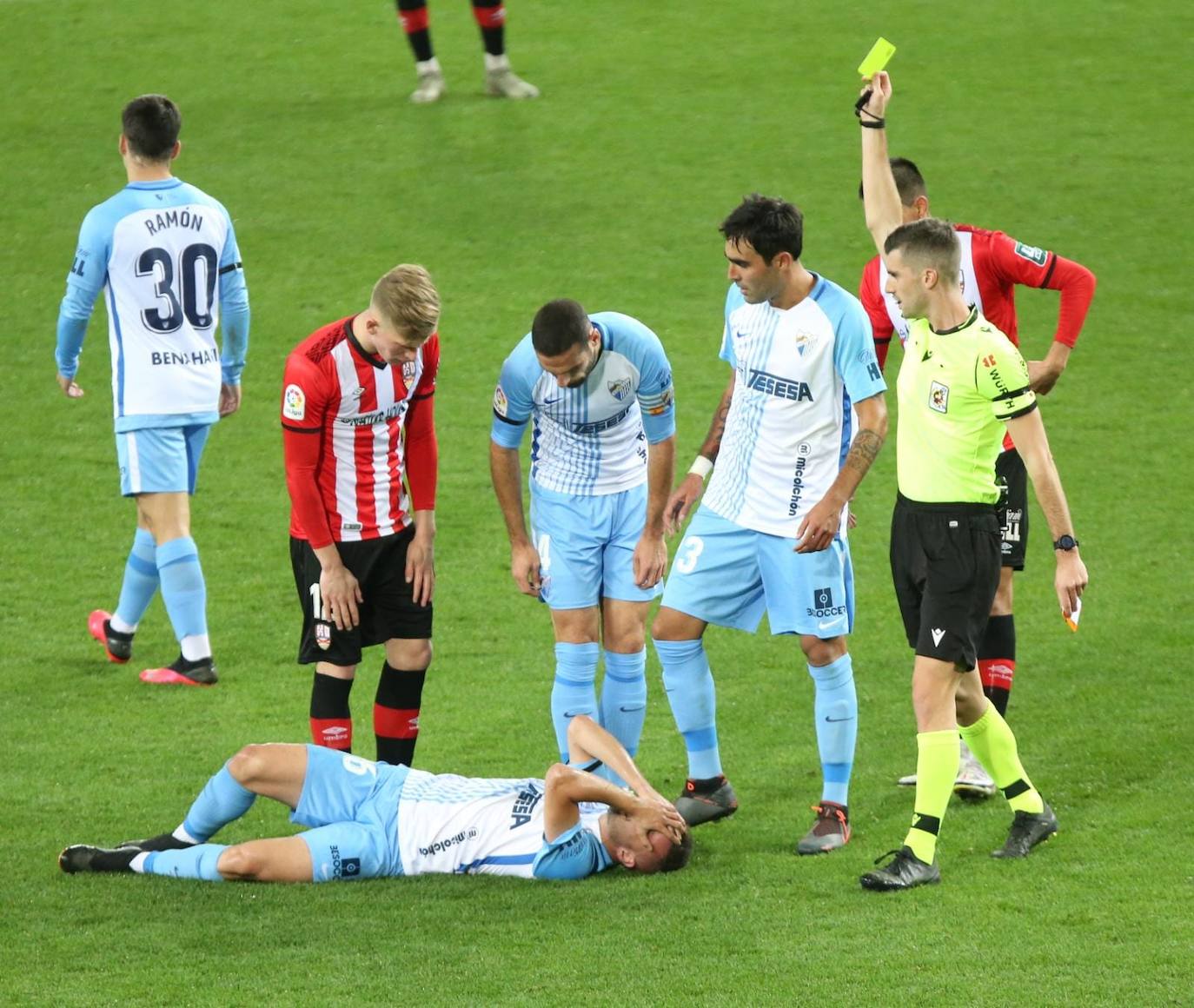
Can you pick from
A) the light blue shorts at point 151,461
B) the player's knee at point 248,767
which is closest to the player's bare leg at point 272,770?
the player's knee at point 248,767

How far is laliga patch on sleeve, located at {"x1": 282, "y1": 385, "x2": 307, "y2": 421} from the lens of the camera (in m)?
5.66

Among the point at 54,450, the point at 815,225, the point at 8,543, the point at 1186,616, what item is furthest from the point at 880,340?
the point at 815,225

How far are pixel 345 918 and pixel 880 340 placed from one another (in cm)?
303

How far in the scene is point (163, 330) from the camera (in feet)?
24.5

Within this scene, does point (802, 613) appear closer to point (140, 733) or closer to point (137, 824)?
point (137, 824)

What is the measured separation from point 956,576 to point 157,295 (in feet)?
12.5

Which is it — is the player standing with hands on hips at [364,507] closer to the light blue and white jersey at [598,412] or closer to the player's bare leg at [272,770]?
the light blue and white jersey at [598,412]

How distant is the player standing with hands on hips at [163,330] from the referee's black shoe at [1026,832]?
3.66m

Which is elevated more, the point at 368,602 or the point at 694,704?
the point at 368,602

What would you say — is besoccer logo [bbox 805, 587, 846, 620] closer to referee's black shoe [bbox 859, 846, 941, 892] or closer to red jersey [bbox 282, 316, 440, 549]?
referee's black shoe [bbox 859, 846, 941, 892]

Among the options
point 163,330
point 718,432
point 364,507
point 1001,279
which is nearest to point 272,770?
point 364,507

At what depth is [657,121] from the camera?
15.3 metres

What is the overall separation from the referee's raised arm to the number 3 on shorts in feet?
3.83

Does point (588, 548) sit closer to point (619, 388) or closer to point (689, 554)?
point (689, 554)
